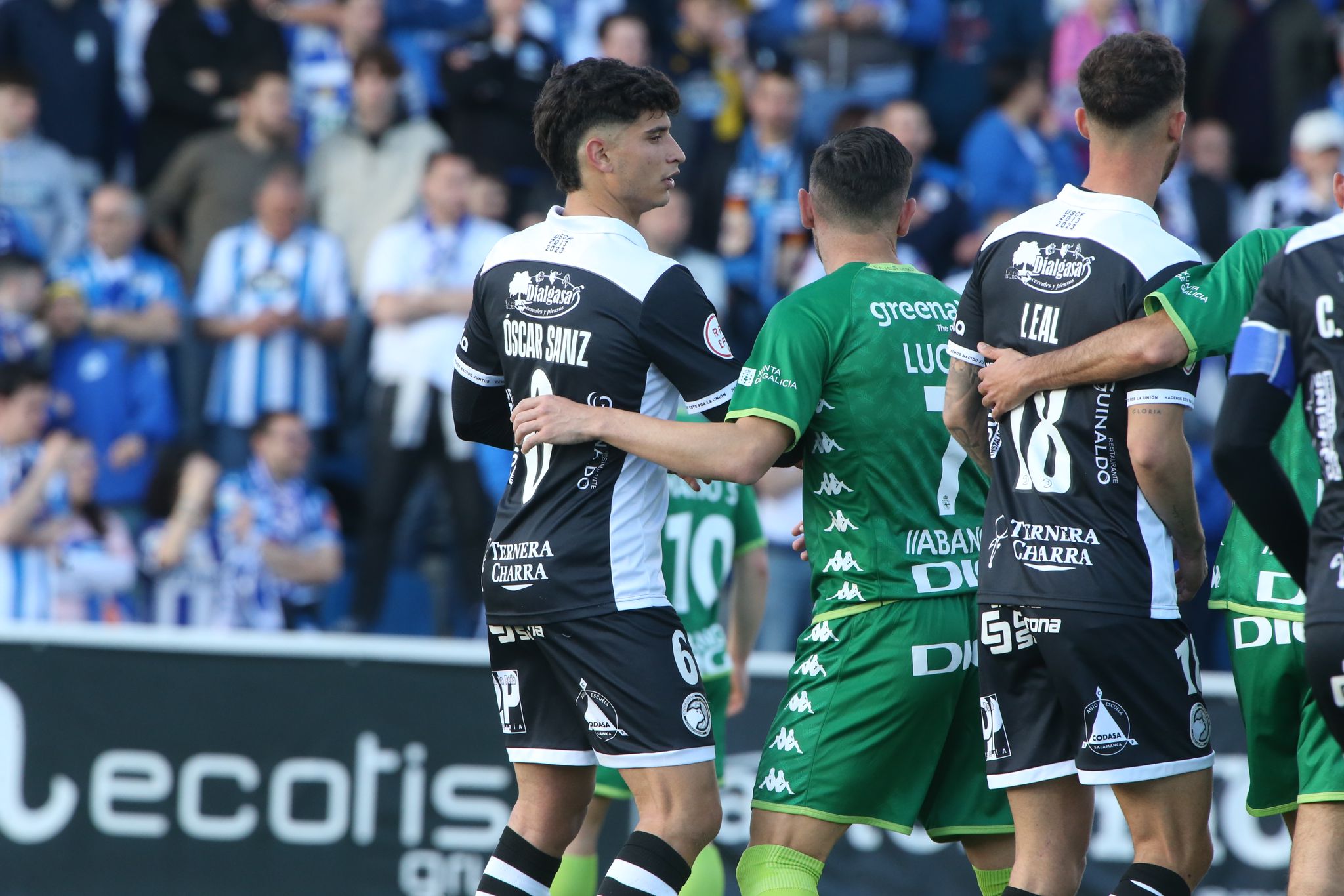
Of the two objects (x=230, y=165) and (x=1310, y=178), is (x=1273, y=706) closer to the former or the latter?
(x=1310, y=178)

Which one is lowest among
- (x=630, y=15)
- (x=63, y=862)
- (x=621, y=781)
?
(x=63, y=862)

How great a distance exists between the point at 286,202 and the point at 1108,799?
230 inches

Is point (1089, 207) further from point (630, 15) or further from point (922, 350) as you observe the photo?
point (630, 15)

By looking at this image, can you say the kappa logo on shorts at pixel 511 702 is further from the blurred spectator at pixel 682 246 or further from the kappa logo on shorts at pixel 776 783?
the blurred spectator at pixel 682 246

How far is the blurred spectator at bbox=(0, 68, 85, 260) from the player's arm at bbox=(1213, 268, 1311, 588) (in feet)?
28.6

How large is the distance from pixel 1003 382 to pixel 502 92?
714 centimetres

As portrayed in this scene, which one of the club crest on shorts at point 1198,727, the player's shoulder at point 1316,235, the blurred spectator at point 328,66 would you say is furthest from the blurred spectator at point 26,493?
the player's shoulder at point 1316,235

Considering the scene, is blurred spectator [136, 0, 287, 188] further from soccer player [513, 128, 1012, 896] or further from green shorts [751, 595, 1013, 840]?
green shorts [751, 595, 1013, 840]

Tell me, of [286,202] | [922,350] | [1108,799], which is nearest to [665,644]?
[922,350]

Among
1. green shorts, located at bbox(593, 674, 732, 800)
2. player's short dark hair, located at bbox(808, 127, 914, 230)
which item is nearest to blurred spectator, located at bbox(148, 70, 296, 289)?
green shorts, located at bbox(593, 674, 732, 800)

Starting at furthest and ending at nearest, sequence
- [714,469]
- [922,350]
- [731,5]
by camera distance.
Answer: [731,5]
[922,350]
[714,469]

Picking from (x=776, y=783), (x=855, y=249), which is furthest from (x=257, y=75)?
(x=776, y=783)

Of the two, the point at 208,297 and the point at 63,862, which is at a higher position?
the point at 208,297

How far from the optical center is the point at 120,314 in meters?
10.2
